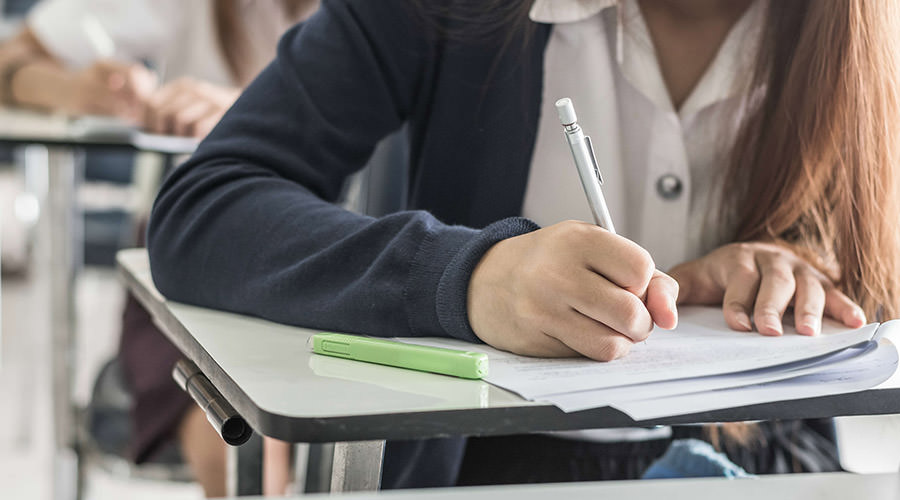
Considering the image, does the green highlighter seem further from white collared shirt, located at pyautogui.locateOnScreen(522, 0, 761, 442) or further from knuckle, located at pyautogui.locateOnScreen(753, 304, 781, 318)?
white collared shirt, located at pyautogui.locateOnScreen(522, 0, 761, 442)

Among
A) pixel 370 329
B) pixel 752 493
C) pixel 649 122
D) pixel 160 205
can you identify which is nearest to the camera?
pixel 752 493

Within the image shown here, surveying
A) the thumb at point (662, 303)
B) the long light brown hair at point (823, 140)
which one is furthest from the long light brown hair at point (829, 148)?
the thumb at point (662, 303)

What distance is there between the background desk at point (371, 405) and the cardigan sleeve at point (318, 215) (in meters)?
0.06

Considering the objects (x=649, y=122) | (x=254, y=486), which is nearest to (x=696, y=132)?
(x=649, y=122)

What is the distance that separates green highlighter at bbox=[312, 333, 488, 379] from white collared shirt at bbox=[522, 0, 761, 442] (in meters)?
0.34

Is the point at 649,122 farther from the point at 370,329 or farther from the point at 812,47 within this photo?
the point at 370,329

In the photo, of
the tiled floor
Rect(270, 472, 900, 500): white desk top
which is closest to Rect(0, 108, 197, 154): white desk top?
the tiled floor

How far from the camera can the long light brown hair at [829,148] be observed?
73cm

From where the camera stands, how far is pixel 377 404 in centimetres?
45

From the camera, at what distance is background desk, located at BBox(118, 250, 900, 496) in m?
0.43

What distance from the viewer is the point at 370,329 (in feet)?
1.97

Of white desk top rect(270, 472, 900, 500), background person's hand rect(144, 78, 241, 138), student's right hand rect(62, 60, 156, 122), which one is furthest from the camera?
student's right hand rect(62, 60, 156, 122)

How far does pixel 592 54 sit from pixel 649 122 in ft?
0.24

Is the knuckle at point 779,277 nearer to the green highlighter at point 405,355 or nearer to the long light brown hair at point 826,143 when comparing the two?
the long light brown hair at point 826,143
